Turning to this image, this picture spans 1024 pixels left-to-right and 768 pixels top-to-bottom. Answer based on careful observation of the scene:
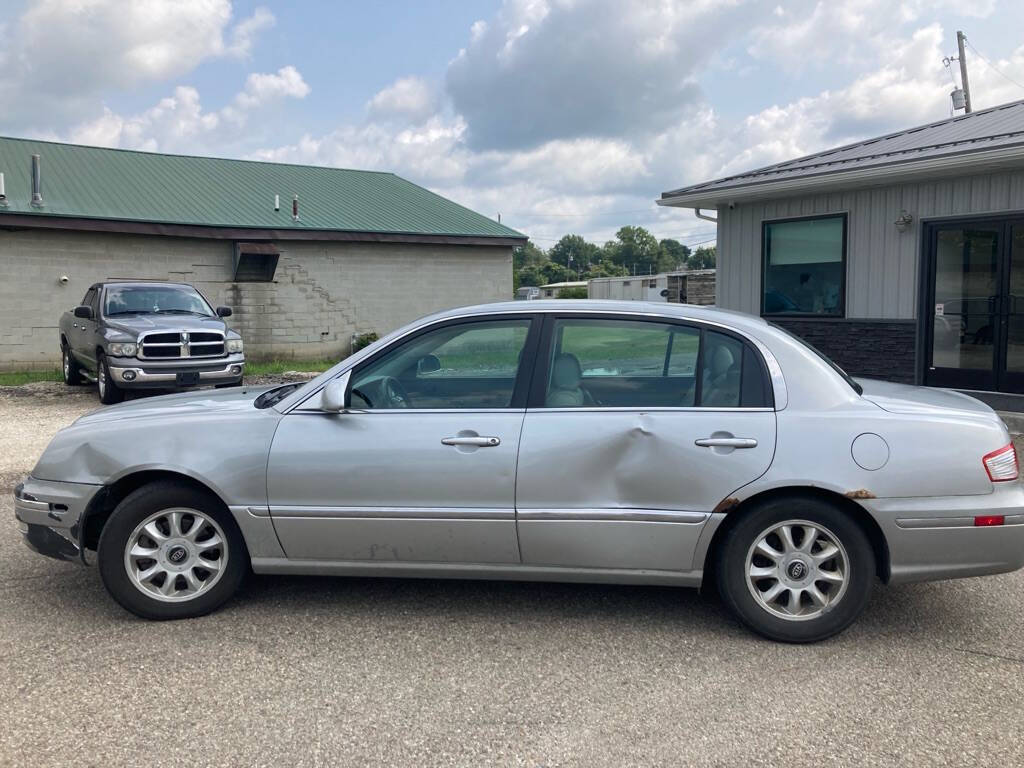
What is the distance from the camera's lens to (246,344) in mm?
20297

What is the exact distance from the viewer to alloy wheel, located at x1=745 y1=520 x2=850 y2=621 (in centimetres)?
411

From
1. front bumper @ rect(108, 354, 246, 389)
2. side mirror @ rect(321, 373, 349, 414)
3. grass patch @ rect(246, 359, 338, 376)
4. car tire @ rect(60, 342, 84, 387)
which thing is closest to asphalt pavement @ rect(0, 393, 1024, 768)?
side mirror @ rect(321, 373, 349, 414)

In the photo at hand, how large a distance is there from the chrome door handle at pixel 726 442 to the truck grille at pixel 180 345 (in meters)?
10.1

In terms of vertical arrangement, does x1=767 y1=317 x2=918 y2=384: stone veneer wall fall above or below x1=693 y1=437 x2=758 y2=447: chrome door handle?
above

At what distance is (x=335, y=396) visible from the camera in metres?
4.32

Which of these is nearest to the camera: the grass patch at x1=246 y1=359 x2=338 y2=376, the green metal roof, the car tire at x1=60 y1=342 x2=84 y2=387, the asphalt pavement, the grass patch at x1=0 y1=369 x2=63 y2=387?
the asphalt pavement

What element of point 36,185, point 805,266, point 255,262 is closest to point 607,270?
point 255,262

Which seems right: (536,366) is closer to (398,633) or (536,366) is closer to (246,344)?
(398,633)

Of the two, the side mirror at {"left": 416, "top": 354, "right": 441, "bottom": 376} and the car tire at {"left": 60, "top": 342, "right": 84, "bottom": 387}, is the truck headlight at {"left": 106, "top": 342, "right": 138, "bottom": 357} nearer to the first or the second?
the car tire at {"left": 60, "top": 342, "right": 84, "bottom": 387}

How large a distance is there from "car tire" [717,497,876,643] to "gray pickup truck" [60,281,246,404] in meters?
10.1

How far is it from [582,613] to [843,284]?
325 inches

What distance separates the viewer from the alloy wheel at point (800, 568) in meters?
4.11

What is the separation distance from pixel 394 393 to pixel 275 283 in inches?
669

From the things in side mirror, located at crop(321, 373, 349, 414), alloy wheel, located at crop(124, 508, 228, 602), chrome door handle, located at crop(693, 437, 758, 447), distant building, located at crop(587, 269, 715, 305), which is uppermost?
distant building, located at crop(587, 269, 715, 305)
